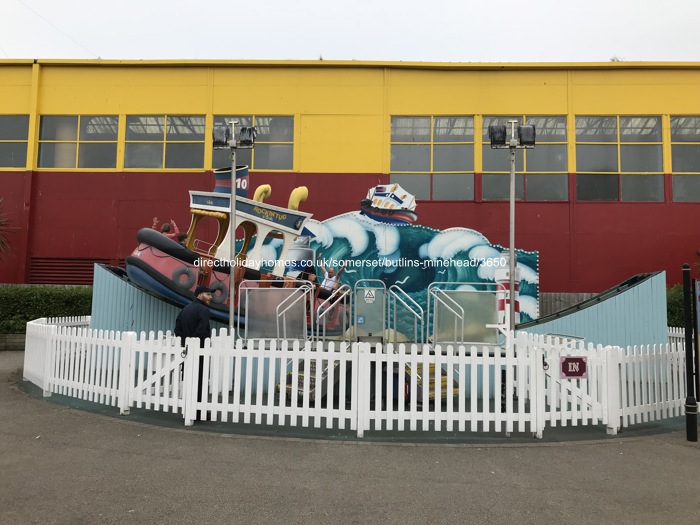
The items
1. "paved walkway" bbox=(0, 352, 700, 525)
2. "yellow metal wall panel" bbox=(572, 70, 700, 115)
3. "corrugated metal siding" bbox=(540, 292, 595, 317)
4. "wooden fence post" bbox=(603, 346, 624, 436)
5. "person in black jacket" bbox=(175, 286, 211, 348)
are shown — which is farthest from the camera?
"yellow metal wall panel" bbox=(572, 70, 700, 115)

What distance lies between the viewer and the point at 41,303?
48.1ft

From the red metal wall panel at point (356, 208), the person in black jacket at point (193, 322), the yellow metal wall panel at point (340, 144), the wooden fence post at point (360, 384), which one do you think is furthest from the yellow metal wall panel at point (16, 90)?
the wooden fence post at point (360, 384)

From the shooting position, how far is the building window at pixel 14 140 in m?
16.3

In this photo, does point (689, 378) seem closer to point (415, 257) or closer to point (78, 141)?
point (415, 257)

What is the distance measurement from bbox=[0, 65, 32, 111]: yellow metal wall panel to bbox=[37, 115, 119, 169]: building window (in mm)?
907

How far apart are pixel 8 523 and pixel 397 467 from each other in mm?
→ 3485

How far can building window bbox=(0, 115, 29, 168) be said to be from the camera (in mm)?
16312

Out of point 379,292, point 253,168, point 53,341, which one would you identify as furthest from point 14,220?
point 379,292

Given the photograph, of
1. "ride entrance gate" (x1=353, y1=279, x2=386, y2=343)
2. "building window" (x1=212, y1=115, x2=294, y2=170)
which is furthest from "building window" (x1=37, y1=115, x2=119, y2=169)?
"ride entrance gate" (x1=353, y1=279, x2=386, y2=343)

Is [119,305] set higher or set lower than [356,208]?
lower

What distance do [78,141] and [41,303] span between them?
5500 mm

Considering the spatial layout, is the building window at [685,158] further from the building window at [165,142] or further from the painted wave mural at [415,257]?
the building window at [165,142]

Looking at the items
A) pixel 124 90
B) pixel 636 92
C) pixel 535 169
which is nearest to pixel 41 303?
pixel 124 90

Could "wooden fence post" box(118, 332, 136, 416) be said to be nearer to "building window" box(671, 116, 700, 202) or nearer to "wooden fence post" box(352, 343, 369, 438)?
"wooden fence post" box(352, 343, 369, 438)
